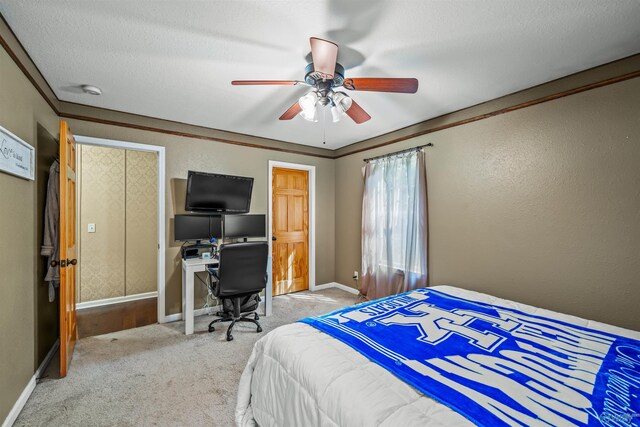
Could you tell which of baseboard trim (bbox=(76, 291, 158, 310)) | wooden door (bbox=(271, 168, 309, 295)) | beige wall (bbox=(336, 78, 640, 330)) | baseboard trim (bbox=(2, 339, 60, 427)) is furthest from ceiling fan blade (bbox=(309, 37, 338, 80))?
baseboard trim (bbox=(76, 291, 158, 310))

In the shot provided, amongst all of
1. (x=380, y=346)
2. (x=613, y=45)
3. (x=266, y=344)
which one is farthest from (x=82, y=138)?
(x=613, y=45)

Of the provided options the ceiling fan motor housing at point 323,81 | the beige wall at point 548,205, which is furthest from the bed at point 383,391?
the ceiling fan motor housing at point 323,81

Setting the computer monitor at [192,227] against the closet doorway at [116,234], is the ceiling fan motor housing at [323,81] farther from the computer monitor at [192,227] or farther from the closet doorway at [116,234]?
the closet doorway at [116,234]

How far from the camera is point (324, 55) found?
1.70 meters

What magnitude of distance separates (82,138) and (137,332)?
7.16 feet

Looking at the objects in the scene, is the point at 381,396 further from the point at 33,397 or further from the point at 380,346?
the point at 33,397

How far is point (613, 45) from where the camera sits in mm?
1951

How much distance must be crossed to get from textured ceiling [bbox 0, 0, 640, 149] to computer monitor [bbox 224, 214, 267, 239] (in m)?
1.62

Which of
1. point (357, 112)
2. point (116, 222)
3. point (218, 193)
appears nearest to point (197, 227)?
point (218, 193)

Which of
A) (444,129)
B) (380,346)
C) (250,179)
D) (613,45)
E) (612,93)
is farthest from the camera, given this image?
(250,179)

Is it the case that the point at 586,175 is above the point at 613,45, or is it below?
below

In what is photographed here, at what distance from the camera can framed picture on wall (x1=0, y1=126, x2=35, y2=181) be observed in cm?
167

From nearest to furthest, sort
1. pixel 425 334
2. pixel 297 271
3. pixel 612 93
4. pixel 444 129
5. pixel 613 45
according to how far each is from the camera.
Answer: pixel 425 334, pixel 613 45, pixel 612 93, pixel 444 129, pixel 297 271

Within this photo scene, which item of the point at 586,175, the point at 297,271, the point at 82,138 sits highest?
the point at 82,138
